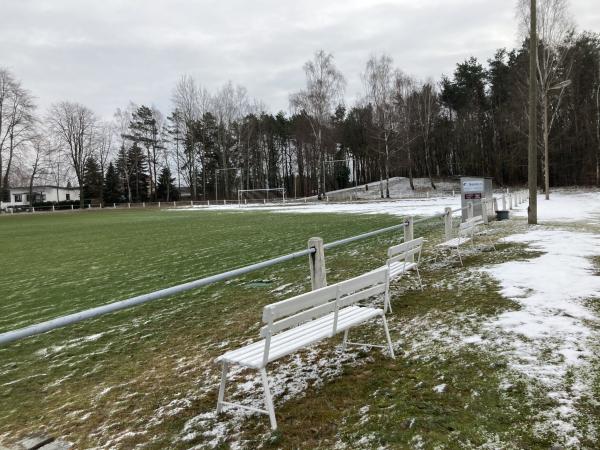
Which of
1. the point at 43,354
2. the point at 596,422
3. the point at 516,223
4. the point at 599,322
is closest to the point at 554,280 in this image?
the point at 599,322

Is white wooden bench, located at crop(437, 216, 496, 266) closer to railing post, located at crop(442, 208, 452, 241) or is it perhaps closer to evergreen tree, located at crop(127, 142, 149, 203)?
railing post, located at crop(442, 208, 452, 241)

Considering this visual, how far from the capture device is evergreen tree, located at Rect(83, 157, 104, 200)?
7381 centimetres

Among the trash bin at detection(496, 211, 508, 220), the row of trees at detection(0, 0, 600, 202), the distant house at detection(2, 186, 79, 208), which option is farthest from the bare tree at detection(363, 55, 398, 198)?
the distant house at detection(2, 186, 79, 208)

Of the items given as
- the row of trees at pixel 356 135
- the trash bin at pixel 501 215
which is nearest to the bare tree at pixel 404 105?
the row of trees at pixel 356 135

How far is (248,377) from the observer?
178 inches

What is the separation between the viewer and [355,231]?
17.2 meters

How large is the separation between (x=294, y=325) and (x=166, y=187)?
76200 mm

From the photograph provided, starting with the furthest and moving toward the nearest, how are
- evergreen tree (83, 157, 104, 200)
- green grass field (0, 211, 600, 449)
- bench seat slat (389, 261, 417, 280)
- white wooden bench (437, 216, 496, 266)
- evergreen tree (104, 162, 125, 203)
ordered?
1. evergreen tree (104, 162, 125, 203)
2. evergreen tree (83, 157, 104, 200)
3. white wooden bench (437, 216, 496, 266)
4. bench seat slat (389, 261, 417, 280)
5. green grass field (0, 211, 600, 449)

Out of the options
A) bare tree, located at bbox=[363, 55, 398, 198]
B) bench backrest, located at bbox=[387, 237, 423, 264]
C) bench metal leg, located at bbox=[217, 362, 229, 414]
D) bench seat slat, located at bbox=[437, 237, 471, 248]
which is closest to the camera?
bench metal leg, located at bbox=[217, 362, 229, 414]

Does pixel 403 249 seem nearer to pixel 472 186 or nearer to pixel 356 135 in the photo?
pixel 472 186

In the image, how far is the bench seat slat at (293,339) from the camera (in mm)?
3529

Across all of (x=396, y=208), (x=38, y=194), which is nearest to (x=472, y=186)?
(x=396, y=208)

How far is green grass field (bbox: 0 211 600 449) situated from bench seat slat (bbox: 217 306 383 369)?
1.54 ft

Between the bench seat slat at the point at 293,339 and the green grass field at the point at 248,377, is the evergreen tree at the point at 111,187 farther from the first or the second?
the bench seat slat at the point at 293,339
